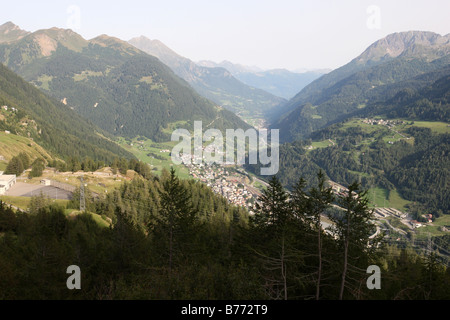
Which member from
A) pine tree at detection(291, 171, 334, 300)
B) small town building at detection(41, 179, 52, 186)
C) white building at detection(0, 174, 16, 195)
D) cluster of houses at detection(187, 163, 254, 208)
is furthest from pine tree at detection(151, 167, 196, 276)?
cluster of houses at detection(187, 163, 254, 208)

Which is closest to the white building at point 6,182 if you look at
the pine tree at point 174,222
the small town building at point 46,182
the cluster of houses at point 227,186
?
the small town building at point 46,182

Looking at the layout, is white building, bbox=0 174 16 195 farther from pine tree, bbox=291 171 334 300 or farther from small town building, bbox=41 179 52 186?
pine tree, bbox=291 171 334 300

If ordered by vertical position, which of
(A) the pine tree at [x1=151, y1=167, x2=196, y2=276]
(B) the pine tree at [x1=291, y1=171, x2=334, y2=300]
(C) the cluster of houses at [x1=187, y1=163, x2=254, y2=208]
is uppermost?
(B) the pine tree at [x1=291, y1=171, x2=334, y2=300]

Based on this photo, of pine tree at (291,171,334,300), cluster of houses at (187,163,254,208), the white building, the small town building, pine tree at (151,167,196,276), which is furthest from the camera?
cluster of houses at (187,163,254,208)

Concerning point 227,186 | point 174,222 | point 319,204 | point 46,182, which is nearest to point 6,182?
point 46,182

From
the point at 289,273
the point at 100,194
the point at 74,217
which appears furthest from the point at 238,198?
the point at 289,273

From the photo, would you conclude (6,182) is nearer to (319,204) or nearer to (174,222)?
(174,222)

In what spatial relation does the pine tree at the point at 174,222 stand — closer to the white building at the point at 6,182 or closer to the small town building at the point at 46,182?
the white building at the point at 6,182

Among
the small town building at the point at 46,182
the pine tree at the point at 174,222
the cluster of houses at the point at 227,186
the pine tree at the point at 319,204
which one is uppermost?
the pine tree at the point at 319,204
